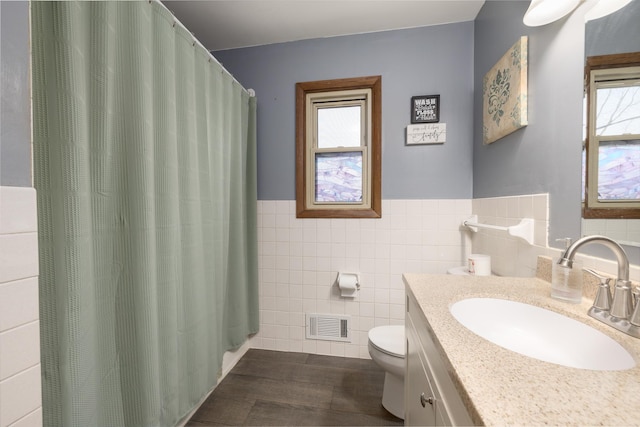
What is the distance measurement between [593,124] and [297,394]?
188cm

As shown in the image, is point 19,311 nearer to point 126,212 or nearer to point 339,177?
point 126,212

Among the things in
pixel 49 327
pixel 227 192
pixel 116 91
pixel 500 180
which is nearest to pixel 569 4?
pixel 500 180

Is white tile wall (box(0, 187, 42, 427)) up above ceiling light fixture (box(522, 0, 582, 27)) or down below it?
below

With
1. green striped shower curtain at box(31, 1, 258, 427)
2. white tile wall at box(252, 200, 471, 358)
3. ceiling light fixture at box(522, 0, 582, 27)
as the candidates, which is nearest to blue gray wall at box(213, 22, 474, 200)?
white tile wall at box(252, 200, 471, 358)

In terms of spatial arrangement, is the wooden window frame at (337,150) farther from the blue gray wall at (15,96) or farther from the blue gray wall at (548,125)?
the blue gray wall at (15,96)

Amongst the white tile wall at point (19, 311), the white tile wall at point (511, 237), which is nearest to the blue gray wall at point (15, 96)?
the white tile wall at point (19, 311)

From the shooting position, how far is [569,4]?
922mm

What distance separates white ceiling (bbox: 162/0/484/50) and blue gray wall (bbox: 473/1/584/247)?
338 mm

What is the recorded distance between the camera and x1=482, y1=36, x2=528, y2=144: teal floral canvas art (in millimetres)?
1198

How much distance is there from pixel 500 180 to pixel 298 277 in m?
1.49

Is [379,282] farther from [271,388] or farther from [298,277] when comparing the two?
[271,388]

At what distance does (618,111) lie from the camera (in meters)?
0.75

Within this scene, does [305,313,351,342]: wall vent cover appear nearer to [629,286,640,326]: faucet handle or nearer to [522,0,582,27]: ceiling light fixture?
[629,286,640,326]: faucet handle

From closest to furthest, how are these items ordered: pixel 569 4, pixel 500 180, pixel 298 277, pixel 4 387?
1. pixel 4 387
2. pixel 569 4
3. pixel 500 180
4. pixel 298 277
